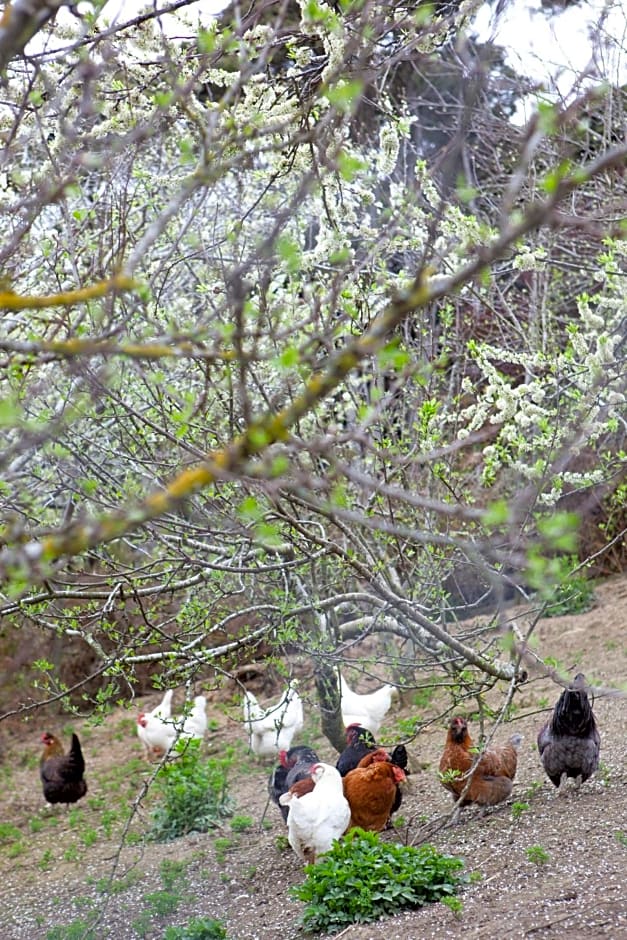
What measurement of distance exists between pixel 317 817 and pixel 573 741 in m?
1.64

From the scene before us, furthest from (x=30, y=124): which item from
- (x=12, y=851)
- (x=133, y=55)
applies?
(x=12, y=851)

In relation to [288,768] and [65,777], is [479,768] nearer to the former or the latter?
[288,768]

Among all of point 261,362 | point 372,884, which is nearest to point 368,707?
point 372,884

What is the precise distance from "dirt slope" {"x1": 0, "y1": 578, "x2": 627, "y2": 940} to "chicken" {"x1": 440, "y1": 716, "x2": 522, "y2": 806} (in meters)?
0.14

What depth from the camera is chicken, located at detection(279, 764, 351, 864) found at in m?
6.46

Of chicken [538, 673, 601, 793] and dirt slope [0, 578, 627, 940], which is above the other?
chicken [538, 673, 601, 793]

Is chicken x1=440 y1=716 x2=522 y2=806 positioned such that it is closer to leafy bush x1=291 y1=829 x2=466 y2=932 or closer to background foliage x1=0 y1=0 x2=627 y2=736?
background foliage x1=0 y1=0 x2=627 y2=736

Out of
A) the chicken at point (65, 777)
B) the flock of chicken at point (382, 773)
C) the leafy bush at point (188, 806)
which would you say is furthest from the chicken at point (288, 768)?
the chicken at point (65, 777)

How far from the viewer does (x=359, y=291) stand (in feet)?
18.5

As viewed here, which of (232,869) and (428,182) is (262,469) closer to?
(428,182)

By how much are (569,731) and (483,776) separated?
25.7 inches

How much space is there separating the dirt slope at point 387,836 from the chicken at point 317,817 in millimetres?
342

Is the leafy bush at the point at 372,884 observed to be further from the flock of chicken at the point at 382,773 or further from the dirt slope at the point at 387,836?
the flock of chicken at the point at 382,773

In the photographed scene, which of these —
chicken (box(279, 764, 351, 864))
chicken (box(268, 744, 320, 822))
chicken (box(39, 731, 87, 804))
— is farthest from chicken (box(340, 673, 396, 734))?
chicken (box(279, 764, 351, 864))
